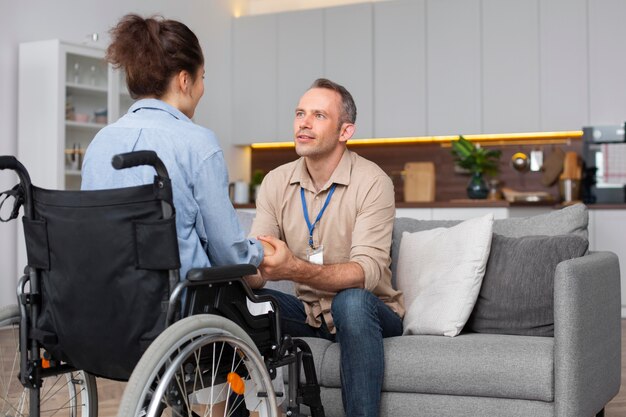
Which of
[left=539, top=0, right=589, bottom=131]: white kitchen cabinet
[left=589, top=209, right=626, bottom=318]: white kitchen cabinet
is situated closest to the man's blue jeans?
[left=589, top=209, right=626, bottom=318]: white kitchen cabinet

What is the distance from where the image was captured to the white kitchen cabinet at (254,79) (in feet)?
26.3

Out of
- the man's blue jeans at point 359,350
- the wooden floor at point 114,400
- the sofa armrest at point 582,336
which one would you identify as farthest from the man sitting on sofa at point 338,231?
the wooden floor at point 114,400

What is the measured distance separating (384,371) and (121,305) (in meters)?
1.11

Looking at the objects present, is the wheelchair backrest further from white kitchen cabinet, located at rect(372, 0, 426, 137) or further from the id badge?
white kitchen cabinet, located at rect(372, 0, 426, 137)

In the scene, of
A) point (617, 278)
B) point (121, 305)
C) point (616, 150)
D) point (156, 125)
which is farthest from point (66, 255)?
point (616, 150)

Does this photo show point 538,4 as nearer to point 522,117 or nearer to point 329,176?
point 522,117

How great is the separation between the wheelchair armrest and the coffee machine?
534 centimetres

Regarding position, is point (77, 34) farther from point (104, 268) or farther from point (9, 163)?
point (104, 268)

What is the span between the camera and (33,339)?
199 cm

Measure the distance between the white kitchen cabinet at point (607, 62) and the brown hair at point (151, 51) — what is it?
18.1 feet

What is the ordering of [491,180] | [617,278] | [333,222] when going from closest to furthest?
[333,222]
[617,278]
[491,180]

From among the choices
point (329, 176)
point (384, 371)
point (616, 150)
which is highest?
point (616, 150)

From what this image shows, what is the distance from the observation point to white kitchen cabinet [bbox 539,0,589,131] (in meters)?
6.94

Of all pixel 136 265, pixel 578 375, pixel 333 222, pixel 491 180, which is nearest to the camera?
pixel 136 265
